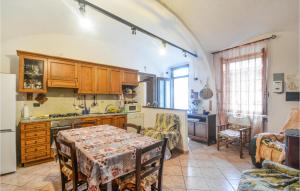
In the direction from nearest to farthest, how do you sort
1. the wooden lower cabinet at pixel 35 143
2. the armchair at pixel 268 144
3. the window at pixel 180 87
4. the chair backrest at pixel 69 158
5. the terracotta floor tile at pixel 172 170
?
1. the chair backrest at pixel 69 158
2. the armchair at pixel 268 144
3. the terracotta floor tile at pixel 172 170
4. the wooden lower cabinet at pixel 35 143
5. the window at pixel 180 87

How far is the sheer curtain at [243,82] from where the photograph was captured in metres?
3.57

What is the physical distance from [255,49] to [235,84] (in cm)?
91

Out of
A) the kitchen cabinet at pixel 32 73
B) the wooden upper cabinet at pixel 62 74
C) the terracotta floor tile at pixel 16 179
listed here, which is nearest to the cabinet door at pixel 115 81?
the wooden upper cabinet at pixel 62 74

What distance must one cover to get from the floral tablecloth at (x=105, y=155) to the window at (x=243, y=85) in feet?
9.94

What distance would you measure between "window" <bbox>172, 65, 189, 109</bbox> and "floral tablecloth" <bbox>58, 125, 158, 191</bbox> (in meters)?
4.60

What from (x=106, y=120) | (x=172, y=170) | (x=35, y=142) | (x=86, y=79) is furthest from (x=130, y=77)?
(x=172, y=170)

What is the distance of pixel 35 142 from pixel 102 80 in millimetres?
2051

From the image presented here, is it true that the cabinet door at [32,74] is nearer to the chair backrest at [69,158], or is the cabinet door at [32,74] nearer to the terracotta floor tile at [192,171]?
the chair backrest at [69,158]

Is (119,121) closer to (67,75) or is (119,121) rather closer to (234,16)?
(67,75)

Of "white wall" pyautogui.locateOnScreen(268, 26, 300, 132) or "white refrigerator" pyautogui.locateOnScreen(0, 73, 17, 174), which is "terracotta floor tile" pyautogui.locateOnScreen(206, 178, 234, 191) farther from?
"white refrigerator" pyautogui.locateOnScreen(0, 73, 17, 174)

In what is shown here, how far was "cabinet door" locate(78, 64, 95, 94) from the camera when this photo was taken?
13.0ft

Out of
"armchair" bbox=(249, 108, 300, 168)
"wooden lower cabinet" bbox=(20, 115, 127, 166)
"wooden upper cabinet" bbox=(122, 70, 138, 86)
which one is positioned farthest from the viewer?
"wooden upper cabinet" bbox=(122, 70, 138, 86)

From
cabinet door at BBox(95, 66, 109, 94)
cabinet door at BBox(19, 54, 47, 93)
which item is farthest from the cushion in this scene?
cabinet door at BBox(19, 54, 47, 93)

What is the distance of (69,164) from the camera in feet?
5.68
